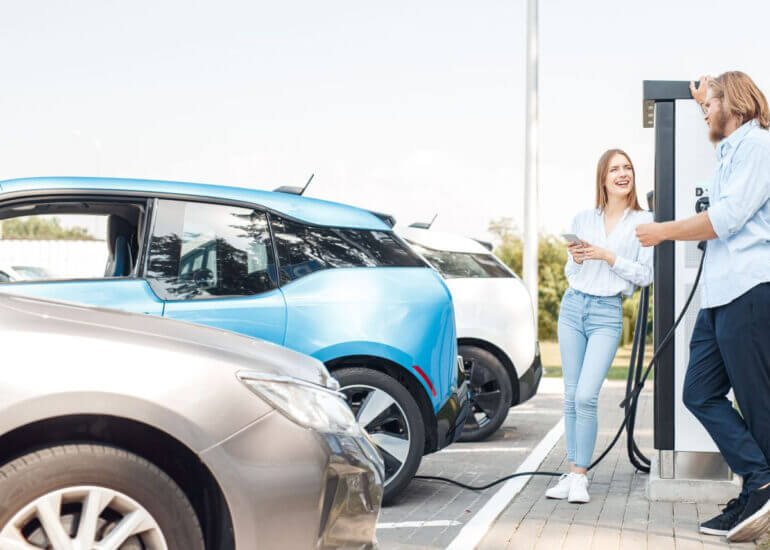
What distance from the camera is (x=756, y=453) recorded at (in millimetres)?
4551

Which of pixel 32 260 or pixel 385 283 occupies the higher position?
pixel 385 283

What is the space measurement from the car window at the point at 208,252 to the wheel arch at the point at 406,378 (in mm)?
576

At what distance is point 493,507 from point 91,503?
313 cm

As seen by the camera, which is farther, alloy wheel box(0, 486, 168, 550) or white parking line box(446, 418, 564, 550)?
white parking line box(446, 418, 564, 550)

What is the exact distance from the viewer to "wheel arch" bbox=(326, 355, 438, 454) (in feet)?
17.6

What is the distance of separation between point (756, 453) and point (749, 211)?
3.51 feet

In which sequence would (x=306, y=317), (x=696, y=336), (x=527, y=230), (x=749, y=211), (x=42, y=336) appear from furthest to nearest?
(x=527, y=230), (x=306, y=317), (x=696, y=336), (x=749, y=211), (x=42, y=336)

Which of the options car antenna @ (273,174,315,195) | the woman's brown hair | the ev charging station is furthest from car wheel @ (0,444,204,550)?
the woman's brown hair

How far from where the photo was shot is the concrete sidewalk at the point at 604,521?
183 inches

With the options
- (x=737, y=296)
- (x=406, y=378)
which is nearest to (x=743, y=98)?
(x=737, y=296)

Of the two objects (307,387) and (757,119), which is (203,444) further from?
(757,119)

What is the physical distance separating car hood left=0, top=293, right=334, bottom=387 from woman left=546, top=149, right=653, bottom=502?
272cm

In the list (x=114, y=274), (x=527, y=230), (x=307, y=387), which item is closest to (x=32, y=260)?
(x=527, y=230)

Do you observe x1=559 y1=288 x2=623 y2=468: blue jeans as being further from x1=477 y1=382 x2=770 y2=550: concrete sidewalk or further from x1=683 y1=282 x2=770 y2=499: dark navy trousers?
x1=683 y1=282 x2=770 y2=499: dark navy trousers
